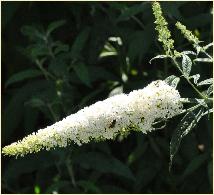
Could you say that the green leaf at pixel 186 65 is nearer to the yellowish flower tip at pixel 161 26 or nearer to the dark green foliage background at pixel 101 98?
the yellowish flower tip at pixel 161 26

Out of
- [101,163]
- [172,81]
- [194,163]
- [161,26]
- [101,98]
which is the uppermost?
[161,26]

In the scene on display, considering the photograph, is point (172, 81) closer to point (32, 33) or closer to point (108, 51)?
point (32, 33)

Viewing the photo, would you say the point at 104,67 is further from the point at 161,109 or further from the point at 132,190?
the point at 161,109

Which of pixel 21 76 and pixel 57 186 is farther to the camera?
pixel 21 76

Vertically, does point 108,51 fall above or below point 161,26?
below

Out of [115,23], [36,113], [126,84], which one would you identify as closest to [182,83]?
[126,84]

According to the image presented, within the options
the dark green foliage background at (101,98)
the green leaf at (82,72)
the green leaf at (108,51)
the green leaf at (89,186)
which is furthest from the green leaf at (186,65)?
the green leaf at (108,51)

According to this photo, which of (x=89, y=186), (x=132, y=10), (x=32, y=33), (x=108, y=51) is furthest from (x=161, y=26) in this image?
(x=108, y=51)
